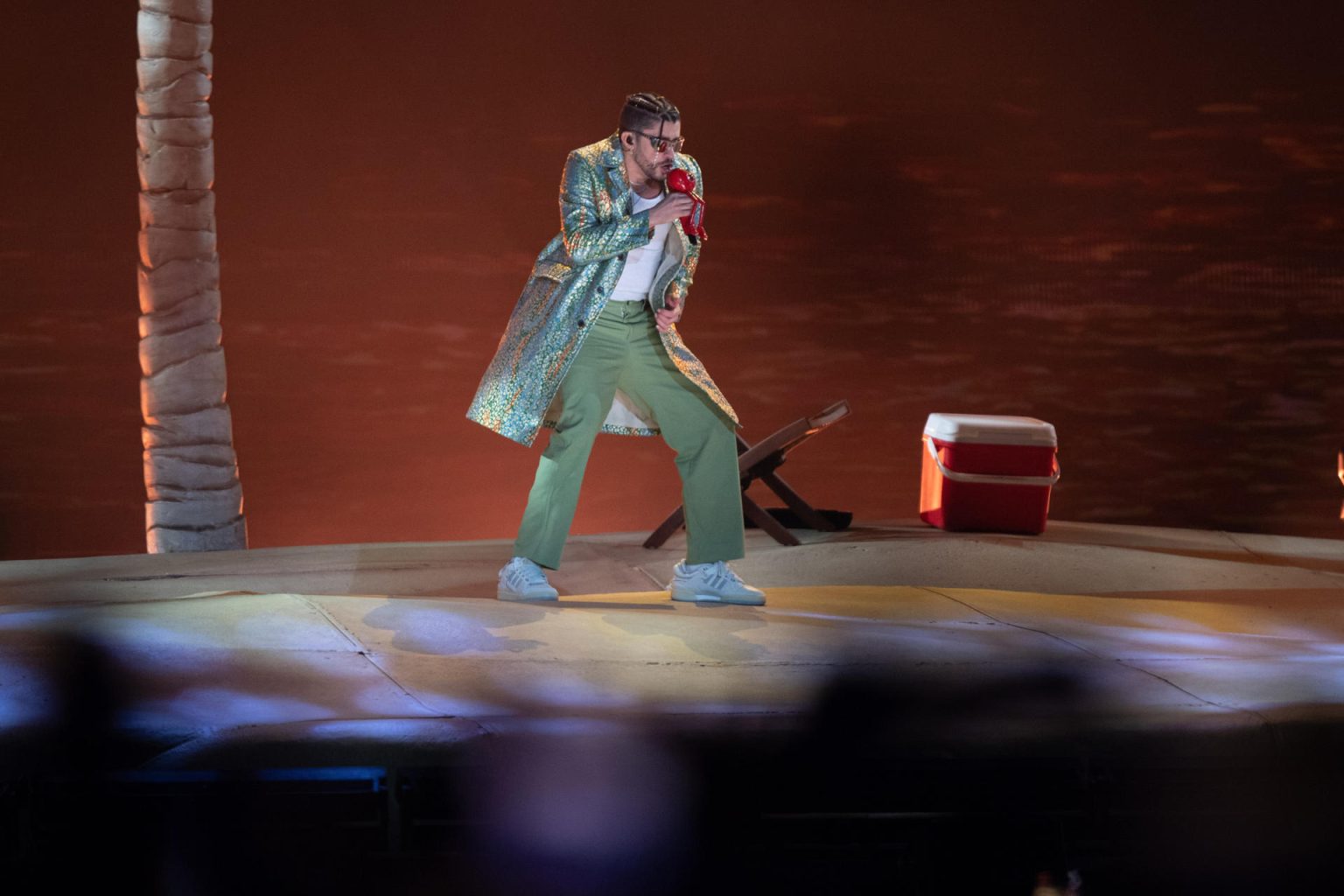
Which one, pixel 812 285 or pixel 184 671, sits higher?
pixel 812 285

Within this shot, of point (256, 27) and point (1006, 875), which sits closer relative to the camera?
point (1006, 875)

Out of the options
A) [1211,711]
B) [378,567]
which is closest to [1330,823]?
[1211,711]

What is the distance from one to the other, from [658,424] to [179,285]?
276 centimetres

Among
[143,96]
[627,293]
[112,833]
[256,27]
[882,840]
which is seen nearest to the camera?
[112,833]

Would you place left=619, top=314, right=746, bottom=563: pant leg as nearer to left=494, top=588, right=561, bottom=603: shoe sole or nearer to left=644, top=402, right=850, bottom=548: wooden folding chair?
left=494, top=588, right=561, bottom=603: shoe sole

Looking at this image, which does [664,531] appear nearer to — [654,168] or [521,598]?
[521,598]

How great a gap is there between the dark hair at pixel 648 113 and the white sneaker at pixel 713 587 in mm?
1464

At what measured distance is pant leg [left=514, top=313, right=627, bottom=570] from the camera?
15.0 feet

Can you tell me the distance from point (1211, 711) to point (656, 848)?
141 centimetres

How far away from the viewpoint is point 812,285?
772 centimetres

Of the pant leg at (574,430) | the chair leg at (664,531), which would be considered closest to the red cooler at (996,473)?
the chair leg at (664,531)

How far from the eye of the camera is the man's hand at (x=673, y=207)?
4285mm

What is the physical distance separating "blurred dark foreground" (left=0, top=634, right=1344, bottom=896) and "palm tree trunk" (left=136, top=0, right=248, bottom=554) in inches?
136

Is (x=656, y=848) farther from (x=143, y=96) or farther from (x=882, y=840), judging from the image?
(x=143, y=96)
